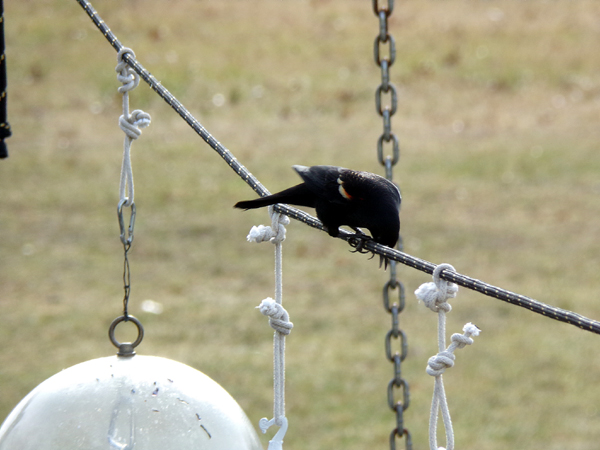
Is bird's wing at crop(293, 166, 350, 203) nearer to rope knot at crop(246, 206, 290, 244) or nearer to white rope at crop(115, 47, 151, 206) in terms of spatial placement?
rope knot at crop(246, 206, 290, 244)

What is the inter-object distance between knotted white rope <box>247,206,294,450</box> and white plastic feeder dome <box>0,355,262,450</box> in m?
0.09

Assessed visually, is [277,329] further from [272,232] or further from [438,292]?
[438,292]

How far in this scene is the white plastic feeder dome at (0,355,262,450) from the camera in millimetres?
1896

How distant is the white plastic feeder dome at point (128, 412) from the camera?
190 cm

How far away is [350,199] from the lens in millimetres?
2443

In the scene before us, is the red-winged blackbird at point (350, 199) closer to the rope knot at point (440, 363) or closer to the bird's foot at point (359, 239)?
the bird's foot at point (359, 239)

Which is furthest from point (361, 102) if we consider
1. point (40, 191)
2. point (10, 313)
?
point (10, 313)

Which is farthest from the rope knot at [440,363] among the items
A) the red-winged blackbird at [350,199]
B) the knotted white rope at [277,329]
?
the red-winged blackbird at [350,199]

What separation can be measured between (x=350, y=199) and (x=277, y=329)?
17.7 inches

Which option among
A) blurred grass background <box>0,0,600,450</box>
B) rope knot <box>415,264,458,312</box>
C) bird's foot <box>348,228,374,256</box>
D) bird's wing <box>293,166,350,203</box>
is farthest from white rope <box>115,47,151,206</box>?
blurred grass background <box>0,0,600,450</box>

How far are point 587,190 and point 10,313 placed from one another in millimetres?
7071

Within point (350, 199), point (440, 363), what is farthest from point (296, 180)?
point (440, 363)

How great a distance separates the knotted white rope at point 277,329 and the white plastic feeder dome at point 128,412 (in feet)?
0.29

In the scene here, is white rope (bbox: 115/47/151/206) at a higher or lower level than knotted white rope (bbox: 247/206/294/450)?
higher
